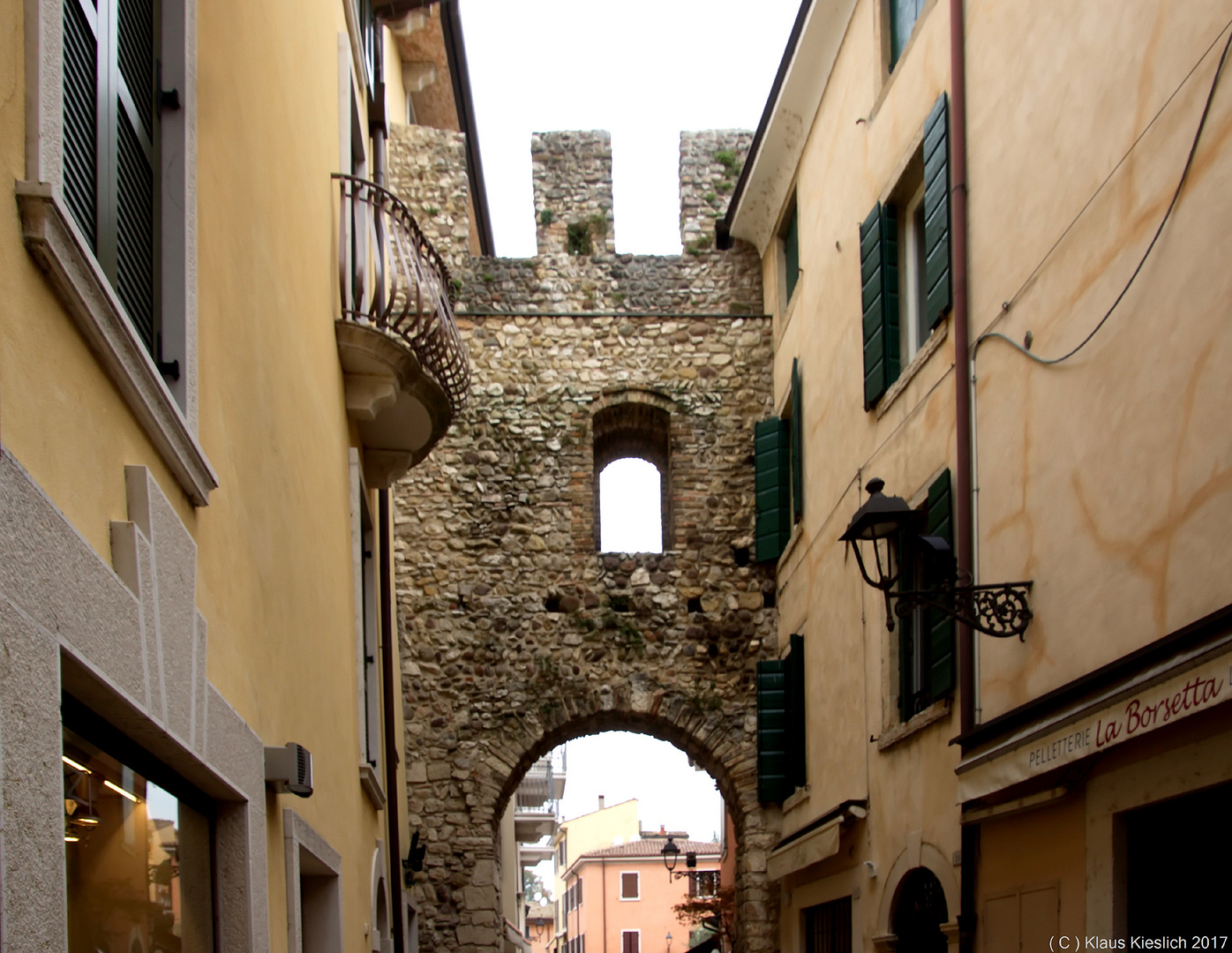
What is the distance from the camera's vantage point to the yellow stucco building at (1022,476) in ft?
15.7

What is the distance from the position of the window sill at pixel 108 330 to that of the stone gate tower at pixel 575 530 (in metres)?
9.30

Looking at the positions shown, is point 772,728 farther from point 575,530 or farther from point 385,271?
point 385,271

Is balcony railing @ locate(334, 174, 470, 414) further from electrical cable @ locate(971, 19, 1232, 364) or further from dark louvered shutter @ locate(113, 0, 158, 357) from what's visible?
dark louvered shutter @ locate(113, 0, 158, 357)

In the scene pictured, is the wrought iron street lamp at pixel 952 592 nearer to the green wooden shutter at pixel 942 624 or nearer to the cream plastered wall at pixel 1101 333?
the cream plastered wall at pixel 1101 333

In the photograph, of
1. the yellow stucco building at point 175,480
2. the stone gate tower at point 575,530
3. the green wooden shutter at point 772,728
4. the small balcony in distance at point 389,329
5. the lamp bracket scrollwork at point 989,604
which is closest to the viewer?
the yellow stucco building at point 175,480

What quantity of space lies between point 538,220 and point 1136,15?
932 cm

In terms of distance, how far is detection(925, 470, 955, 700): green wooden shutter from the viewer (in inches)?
284

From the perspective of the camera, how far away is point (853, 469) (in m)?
9.84

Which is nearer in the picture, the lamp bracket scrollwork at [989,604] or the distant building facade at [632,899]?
the lamp bracket scrollwork at [989,604]

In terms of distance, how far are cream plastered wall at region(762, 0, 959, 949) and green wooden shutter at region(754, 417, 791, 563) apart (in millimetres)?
208

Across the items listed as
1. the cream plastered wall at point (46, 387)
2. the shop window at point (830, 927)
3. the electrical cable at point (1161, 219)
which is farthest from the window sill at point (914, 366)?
the cream plastered wall at point (46, 387)

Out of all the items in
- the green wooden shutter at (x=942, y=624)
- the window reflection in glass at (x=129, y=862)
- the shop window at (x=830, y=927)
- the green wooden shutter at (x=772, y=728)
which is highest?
the green wooden shutter at (x=942, y=624)

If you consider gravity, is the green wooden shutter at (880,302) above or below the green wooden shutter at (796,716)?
above

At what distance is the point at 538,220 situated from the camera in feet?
46.4
